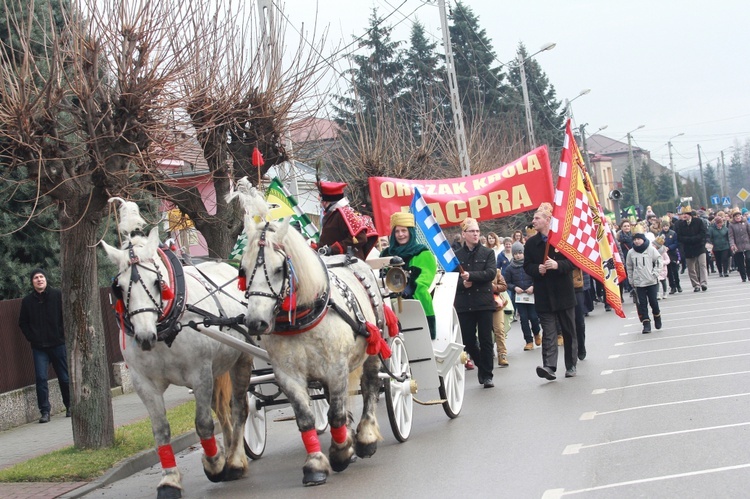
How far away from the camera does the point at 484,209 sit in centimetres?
1620

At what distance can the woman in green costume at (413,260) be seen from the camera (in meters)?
10.4

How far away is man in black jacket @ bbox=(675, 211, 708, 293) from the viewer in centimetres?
2645

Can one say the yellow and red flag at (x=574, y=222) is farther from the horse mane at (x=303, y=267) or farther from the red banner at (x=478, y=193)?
the horse mane at (x=303, y=267)

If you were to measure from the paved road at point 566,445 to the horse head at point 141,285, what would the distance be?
1.61 m

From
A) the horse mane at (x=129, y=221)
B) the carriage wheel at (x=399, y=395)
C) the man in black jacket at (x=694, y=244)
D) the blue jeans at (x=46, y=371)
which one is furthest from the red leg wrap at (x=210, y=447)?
the man in black jacket at (x=694, y=244)

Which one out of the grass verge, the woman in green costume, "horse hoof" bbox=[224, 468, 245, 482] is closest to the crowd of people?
the woman in green costume

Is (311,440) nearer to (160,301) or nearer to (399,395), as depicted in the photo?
(160,301)

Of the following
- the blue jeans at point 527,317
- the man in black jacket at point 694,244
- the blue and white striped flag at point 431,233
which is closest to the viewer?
the blue and white striped flag at point 431,233

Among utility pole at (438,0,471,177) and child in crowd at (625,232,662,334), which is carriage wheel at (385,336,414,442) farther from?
utility pole at (438,0,471,177)

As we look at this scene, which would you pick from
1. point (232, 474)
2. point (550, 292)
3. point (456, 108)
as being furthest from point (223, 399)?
point (456, 108)

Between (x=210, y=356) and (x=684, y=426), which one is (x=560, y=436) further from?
(x=210, y=356)

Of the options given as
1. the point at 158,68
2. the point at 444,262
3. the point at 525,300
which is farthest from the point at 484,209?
the point at 158,68

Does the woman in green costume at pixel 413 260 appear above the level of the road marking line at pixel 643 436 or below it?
above

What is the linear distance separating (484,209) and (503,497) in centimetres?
955
